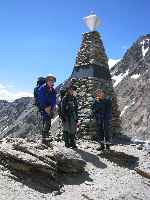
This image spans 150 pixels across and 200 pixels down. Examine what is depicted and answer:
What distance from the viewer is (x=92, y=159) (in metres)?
13.7

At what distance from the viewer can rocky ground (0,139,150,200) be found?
9.97 meters

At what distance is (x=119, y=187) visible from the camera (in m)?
11.5

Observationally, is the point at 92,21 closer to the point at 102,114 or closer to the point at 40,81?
the point at 102,114

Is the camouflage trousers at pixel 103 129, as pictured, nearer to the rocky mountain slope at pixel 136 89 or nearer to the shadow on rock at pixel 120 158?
the shadow on rock at pixel 120 158

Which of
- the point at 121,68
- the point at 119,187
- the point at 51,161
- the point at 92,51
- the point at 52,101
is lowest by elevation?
the point at 119,187

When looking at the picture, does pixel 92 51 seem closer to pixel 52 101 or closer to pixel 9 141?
pixel 52 101

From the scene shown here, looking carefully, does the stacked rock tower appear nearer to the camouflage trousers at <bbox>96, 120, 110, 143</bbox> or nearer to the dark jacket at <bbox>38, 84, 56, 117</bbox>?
the camouflage trousers at <bbox>96, 120, 110, 143</bbox>

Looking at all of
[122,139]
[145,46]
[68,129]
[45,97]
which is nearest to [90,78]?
[122,139]

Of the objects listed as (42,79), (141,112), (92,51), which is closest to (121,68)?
(141,112)

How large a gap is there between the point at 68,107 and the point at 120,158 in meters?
2.59

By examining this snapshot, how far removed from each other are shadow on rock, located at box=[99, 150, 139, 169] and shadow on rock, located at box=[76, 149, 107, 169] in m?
0.48

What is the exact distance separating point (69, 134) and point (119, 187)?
338 centimetres

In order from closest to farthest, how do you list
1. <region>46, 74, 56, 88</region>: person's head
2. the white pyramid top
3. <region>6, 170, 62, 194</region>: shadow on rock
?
<region>6, 170, 62, 194</region>: shadow on rock
<region>46, 74, 56, 88</region>: person's head
the white pyramid top

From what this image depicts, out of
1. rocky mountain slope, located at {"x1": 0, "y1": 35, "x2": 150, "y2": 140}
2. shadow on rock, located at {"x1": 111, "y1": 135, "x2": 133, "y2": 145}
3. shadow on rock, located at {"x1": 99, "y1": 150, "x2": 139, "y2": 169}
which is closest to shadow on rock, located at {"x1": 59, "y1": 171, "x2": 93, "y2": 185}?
shadow on rock, located at {"x1": 99, "y1": 150, "x2": 139, "y2": 169}
